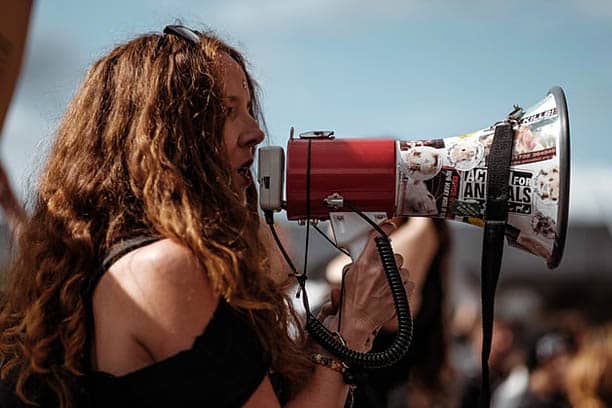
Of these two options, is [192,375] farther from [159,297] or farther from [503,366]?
[503,366]

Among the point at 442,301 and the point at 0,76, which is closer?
the point at 0,76

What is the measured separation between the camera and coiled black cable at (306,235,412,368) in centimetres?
229

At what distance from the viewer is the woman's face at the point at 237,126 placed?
2197 mm

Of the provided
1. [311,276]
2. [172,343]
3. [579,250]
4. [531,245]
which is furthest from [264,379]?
[579,250]

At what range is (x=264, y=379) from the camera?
6.57 feet

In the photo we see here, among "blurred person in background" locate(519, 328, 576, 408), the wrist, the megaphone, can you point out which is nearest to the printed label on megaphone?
the megaphone

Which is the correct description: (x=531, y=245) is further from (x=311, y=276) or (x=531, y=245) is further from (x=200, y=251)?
(x=311, y=276)

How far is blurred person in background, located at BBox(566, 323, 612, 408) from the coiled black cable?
3.46 metres

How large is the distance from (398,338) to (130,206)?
0.74 metres

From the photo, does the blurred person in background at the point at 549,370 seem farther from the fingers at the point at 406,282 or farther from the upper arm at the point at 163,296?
the upper arm at the point at 163,296

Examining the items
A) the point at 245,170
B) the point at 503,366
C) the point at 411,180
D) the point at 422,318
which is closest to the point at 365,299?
the point at 411,180

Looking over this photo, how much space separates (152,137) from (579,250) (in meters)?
7.42

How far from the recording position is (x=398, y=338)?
7.85ft

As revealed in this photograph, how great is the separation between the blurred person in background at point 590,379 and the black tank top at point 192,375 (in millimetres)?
3985
